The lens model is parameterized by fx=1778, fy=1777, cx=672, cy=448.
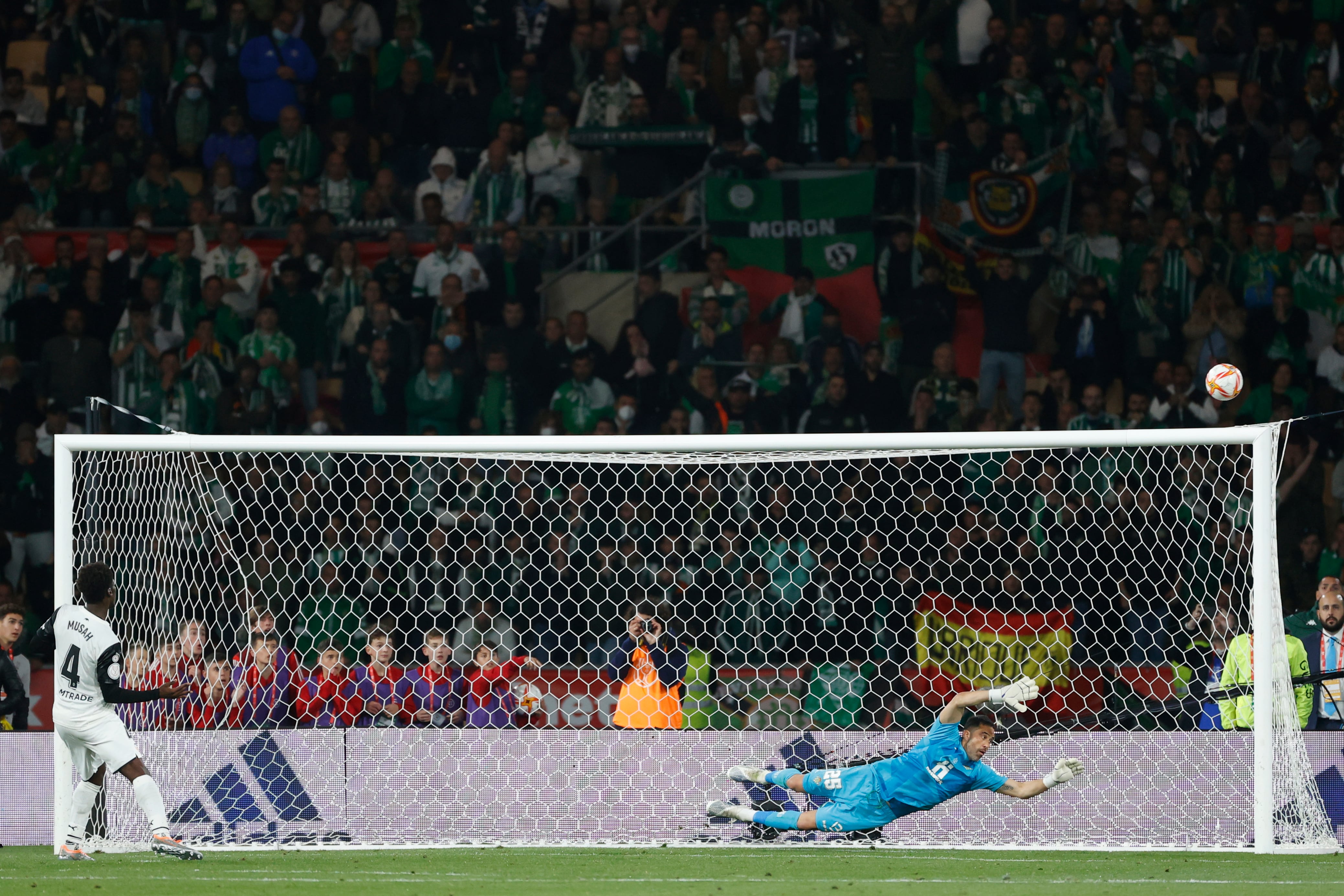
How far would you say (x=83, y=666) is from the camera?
9.33 m

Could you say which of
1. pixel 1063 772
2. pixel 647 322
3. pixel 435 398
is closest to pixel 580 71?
pixel 647 322

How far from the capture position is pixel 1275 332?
14859mm

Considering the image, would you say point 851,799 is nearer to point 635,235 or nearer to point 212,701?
point 212,701

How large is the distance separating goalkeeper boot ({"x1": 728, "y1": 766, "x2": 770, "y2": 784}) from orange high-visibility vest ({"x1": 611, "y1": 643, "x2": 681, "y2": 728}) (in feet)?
3.60

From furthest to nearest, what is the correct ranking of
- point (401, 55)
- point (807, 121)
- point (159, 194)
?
Answer: point (401, 55) < point (159, 194) < point (807, 121)

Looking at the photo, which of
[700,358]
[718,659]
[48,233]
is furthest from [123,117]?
[718,659]

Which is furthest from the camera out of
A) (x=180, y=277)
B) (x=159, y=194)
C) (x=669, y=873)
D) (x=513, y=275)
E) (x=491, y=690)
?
(x=159, y=194)

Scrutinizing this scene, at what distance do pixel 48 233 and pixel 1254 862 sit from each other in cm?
1145

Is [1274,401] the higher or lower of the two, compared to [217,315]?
lower

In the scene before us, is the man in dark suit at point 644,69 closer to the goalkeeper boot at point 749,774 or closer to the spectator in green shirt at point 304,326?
the spectator in green shirt at point 304,326

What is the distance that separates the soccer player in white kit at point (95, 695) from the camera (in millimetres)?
9219

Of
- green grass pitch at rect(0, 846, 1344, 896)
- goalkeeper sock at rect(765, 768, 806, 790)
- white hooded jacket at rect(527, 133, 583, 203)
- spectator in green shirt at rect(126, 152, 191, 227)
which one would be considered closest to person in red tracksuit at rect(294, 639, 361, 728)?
green grass pitch at rect(0, 846, 1344, 896)

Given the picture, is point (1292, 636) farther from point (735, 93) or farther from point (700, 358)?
point (735, 93)

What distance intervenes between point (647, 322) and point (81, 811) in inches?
276
